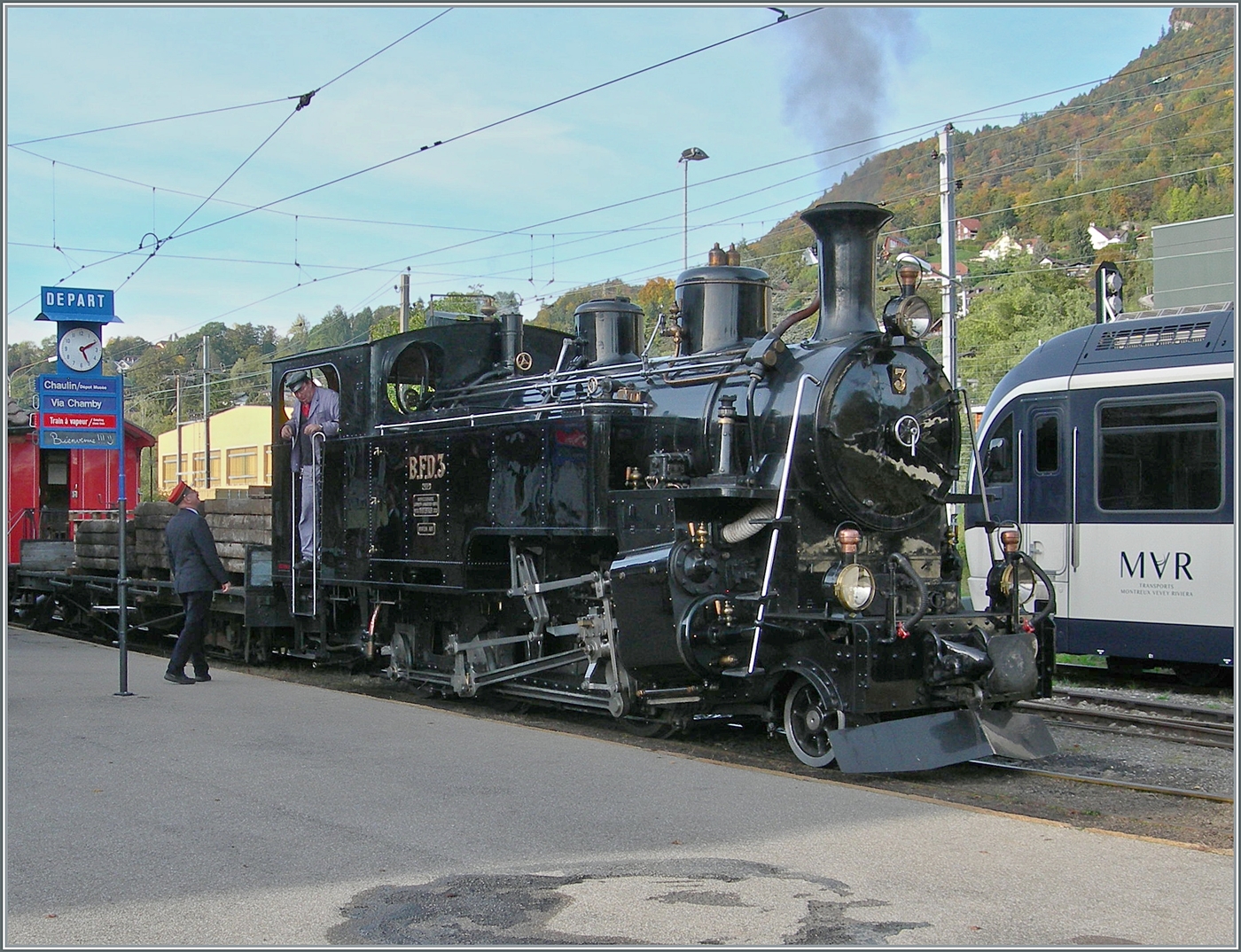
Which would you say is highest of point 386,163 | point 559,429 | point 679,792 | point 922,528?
point 386,163

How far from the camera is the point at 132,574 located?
15.8 m

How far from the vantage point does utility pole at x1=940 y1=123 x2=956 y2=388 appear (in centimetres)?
1838

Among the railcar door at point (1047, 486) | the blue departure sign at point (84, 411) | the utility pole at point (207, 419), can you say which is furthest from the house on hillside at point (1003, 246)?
the blue departure sign at point (84, 411)

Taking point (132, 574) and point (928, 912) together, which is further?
point (132, 574)

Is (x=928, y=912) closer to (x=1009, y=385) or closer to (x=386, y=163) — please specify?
(x=1009, y=385)

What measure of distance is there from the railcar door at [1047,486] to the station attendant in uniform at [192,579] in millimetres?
7189

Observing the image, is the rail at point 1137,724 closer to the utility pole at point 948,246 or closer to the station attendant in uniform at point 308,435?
the station attendant in uniform at point 308,435

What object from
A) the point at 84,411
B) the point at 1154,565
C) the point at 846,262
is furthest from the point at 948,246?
the point at 84,411

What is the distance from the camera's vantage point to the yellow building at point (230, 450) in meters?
45.7

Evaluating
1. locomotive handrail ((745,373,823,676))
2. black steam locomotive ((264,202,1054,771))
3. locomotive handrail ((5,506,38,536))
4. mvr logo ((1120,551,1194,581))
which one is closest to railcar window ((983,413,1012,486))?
mvr logo ((1120,551,1194,581))

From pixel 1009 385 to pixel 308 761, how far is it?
7.87m

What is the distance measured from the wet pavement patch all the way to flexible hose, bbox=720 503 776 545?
2.89 metres

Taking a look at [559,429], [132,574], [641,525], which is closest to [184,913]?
[641,525]

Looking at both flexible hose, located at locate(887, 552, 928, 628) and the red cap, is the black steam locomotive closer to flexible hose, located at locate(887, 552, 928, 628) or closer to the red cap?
flexible hose, located at locate(887, 552, 928, 628)
